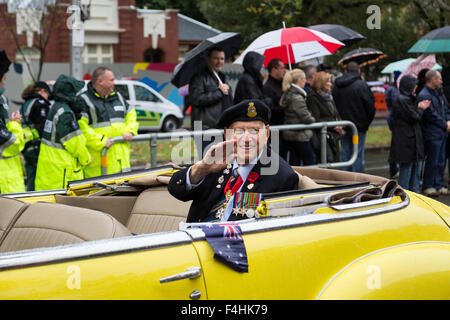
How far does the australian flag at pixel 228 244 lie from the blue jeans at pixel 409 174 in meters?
7.11

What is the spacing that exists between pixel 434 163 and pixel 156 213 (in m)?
6.97

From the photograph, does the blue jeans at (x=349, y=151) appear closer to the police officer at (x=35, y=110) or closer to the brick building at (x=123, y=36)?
the police officer at (x=35, y=110)

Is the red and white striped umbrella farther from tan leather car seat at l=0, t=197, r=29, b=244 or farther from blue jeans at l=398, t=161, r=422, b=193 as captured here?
tan leather car seat at l=0, t=197, r=29, b=244

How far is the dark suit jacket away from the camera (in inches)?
139

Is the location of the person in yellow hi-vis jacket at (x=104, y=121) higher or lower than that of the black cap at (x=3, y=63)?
lower

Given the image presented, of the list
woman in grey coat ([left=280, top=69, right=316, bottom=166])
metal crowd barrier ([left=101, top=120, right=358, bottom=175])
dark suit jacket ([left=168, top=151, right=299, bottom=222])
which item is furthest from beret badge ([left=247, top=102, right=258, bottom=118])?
woman in grey coat ([left=280, top=69, right=316, bottom=166])

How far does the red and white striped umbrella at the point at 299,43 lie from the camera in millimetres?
9656

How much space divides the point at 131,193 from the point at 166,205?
0.42 meters

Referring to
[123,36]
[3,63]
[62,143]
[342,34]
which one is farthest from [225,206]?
[123,36]

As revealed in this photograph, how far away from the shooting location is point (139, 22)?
37281 mm

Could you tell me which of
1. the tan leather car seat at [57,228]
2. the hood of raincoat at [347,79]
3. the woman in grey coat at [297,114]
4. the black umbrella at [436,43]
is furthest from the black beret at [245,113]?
the black umbrella at [436,43]

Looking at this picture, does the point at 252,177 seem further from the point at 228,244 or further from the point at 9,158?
the point at 9,158
